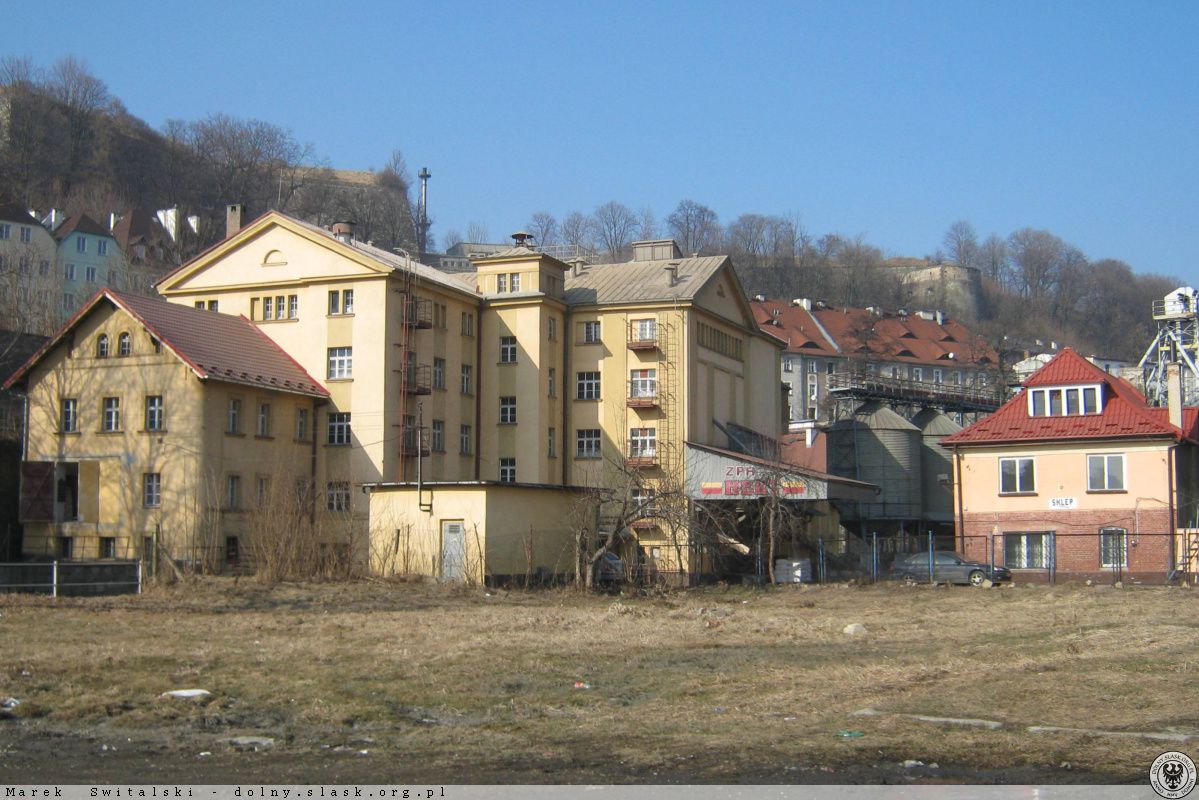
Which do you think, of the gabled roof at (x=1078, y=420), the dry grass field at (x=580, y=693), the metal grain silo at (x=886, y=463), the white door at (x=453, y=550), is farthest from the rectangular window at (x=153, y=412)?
the metal grain silo at (x=886, y=463)

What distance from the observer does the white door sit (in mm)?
41531

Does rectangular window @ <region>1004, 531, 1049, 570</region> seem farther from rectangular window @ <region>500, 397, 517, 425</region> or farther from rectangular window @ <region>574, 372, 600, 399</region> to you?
rectangular window @ <region>500, 397, 517, 425</region>

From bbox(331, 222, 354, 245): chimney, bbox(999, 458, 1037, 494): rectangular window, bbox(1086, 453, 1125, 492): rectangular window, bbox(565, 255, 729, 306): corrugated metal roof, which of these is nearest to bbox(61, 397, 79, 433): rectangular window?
bbox(331, 222, 354, 245): chimney

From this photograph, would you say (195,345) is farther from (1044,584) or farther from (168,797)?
(168,797)

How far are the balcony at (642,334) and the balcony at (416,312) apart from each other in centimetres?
894

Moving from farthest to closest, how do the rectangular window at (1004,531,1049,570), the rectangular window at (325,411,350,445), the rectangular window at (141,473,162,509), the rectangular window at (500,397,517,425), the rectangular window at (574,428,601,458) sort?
the rectangular window at (574,428,601,458) < the rectangular window at (500,397,517,425) < the rectangular window at (325,411,350,445) < the rectangular window at (1004,531,1049,570) < the rectangular window at (141,473,162,509)

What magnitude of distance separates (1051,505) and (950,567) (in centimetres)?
559

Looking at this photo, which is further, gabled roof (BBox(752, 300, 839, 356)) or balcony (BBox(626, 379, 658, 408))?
gabled roof (BBox(752, 300, 839, 356))

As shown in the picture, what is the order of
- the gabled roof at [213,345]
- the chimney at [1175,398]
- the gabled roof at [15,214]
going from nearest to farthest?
the gabled roof at [213,345] → the chimney at [1175,398] → the gabled roof at [15,214]

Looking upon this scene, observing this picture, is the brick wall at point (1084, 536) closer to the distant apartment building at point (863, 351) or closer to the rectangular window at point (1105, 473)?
the rectangular window at point (1105, 473)

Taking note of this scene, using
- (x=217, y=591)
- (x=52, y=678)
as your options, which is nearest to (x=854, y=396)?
(x=217, y=591)

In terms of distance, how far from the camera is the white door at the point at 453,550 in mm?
41531

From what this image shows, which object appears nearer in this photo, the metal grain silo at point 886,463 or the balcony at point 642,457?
the balcony at point 642,457

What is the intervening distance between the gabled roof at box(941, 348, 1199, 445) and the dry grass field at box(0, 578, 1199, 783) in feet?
55.9
